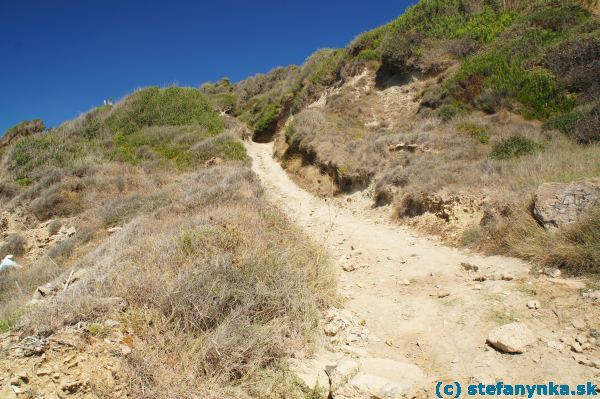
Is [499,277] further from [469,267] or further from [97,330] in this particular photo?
[97,330]

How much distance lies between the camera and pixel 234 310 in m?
4.07

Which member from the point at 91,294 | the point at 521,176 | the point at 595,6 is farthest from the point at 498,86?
the point at 91,294

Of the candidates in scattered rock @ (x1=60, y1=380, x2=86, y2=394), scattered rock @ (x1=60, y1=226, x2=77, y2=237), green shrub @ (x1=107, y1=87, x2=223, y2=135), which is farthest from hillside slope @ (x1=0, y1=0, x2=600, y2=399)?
green shrub @ (x1=107, y1=87, x2=223, y2=135)

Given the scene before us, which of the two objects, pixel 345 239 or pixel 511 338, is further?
pixel 345 239

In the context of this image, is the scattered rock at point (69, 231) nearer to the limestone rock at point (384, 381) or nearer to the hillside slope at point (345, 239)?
the hillside slope at point (345, 239)

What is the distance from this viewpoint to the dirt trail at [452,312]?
3400 millimetres

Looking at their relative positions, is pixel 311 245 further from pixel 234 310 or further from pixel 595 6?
pixel 595 6

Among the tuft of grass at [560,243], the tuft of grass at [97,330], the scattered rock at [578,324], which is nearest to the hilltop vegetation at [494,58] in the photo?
the tuft of grass at [560,243]

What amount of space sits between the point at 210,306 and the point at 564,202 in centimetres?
536

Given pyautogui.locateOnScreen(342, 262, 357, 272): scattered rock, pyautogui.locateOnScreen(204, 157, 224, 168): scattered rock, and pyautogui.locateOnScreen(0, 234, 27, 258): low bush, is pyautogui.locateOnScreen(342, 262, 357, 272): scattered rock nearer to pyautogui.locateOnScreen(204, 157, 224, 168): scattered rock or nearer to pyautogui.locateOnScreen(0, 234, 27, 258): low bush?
pyautogui.locateOnScreen(0, 234, 27, 258): low bush

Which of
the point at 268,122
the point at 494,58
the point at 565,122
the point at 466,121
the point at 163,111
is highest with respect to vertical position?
the point at 163,111

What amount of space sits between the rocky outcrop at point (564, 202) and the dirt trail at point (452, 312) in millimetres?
856

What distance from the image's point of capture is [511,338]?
357 cm

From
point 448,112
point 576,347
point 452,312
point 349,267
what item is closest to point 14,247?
point 349,267
